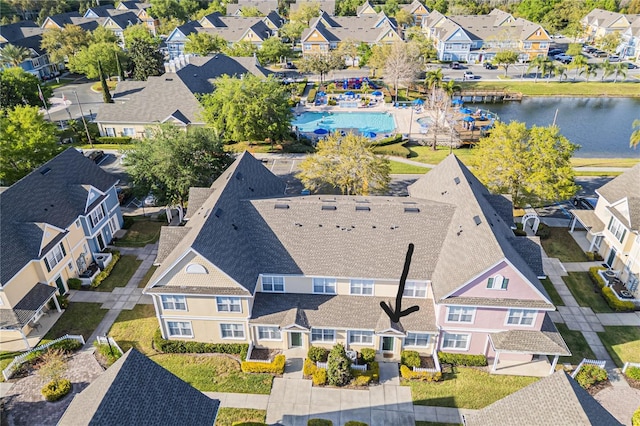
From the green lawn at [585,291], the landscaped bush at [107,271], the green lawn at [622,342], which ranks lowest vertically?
the green lawn at [622,342]

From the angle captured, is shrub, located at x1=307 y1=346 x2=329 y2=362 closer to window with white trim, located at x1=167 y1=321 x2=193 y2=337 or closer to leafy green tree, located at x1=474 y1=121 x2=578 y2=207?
window with white trim, located at x1=167 y1=321 x2=193 y2=337

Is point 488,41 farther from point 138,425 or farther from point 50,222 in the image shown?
point 138,425

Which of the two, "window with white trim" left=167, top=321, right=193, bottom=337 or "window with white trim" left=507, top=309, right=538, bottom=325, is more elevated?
"window with white trim" left=507, top=309, right=538, bottom=325

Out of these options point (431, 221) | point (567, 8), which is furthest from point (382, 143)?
point (567, 8)

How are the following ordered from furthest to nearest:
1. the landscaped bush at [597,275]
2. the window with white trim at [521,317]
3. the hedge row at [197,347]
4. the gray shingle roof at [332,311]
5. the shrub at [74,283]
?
the shrub at [74,283], the landscaped bush at [597,275], the hedge row at [197,347], the gray shingle roof at [332,311], the window with white trim at [521,317]

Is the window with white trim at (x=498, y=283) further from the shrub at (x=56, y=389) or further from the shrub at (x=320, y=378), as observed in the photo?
the shrub at (x=56, y=389)

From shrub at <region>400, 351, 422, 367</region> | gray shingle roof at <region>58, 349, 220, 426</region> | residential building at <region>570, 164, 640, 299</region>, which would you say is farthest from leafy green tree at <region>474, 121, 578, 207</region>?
gray shingle roof at <region>58, 349, 220, 426</region>

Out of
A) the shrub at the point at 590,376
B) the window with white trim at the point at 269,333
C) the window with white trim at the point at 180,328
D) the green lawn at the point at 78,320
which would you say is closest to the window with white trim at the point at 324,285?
the window with white trim at the point at 269,333
